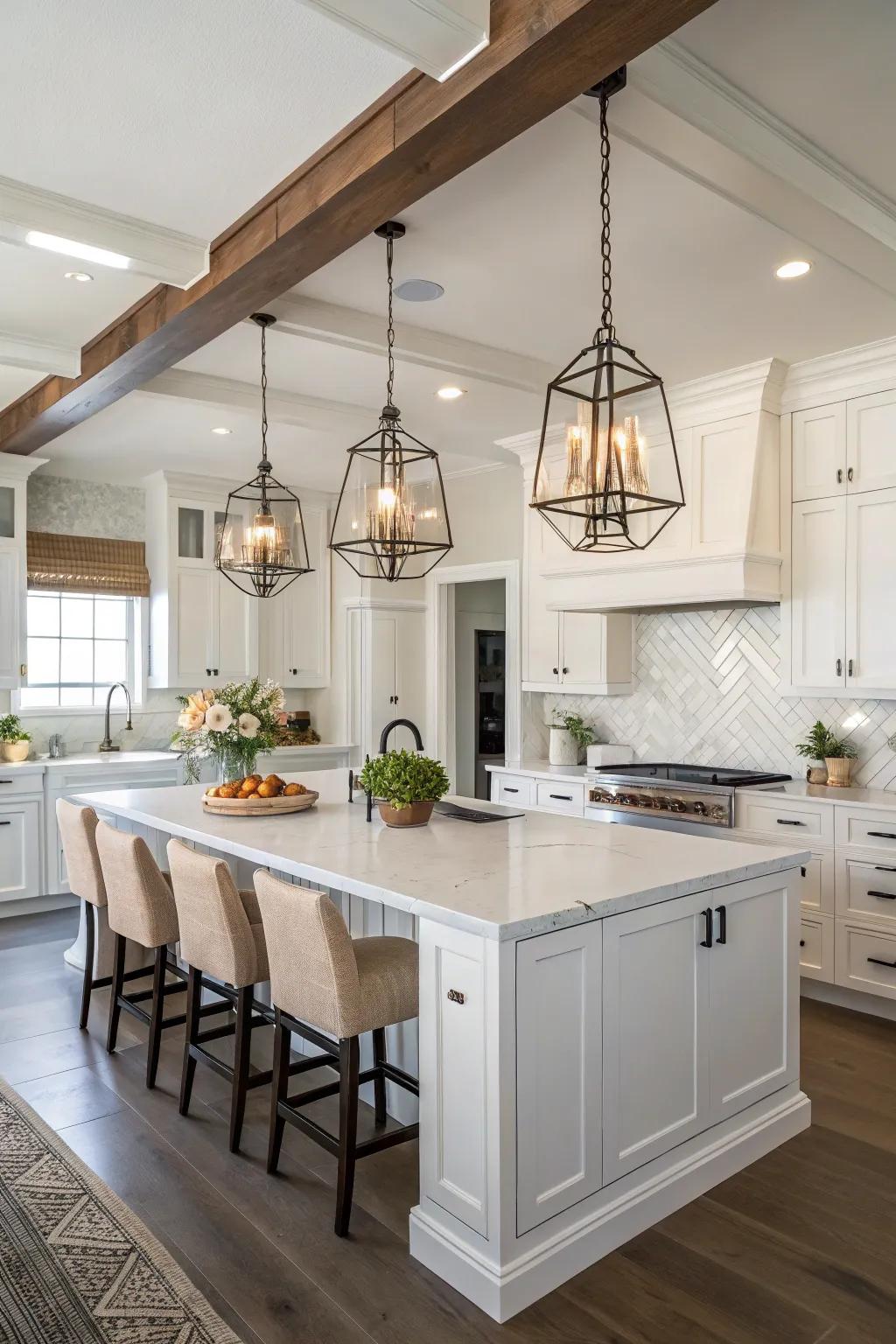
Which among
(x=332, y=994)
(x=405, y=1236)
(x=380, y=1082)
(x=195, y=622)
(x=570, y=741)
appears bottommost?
(x=405, y=1236)

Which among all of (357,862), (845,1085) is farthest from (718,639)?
(357,862)

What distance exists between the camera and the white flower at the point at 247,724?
372 centimetres

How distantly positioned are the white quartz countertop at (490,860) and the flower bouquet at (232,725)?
0.30 meters

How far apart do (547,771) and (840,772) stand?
1.67 m

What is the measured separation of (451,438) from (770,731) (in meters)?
2.50

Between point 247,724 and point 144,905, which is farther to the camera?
point 247,724

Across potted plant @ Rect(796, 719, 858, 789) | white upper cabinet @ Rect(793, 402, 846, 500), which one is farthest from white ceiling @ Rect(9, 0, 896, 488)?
potted plant @ Rect(796, 719, 858, 789)

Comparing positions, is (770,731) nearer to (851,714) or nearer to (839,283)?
(851,714)

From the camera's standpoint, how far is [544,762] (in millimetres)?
5965

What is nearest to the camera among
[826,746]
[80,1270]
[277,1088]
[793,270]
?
[80,1270]

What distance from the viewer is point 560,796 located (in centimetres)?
522

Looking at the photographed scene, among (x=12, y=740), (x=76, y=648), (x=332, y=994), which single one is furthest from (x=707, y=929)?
(x=76, y=648)

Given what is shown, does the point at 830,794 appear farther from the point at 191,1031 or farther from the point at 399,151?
the point at 399,151

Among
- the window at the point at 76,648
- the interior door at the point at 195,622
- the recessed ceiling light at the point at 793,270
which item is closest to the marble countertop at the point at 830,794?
the recessed ceiling light at the point at 793,270
